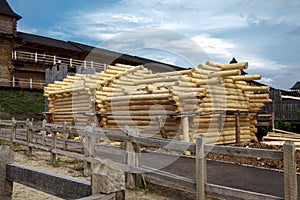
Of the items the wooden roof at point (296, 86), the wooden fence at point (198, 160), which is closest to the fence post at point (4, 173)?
the wooden fence at point (198, 160)

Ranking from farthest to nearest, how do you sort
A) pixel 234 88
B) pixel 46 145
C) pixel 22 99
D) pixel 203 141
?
pixel 22 99 → pixel 234 88 → pixel 46 145 → pixel 203 141

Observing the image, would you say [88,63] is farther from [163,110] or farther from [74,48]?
[163,110]

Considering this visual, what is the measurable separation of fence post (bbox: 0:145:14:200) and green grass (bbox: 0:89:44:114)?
81.6ft

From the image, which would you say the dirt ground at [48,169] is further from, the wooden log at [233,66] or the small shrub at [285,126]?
the small shrub at [285,126]

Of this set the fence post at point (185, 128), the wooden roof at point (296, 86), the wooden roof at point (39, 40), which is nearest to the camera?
the fence post at point (185, 128)

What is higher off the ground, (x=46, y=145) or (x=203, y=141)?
(x=203, y=141)

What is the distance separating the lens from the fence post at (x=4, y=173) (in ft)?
8.34

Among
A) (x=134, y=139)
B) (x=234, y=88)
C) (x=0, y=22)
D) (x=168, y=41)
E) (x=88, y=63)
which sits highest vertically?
(x=0, y=22)

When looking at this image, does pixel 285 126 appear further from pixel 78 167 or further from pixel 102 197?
pixel 102 197

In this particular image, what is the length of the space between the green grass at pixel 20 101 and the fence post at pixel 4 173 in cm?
2487

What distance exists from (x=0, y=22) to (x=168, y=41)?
2775 cm

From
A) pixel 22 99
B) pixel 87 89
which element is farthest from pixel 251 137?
pixel 22 99

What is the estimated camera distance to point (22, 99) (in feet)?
94.0

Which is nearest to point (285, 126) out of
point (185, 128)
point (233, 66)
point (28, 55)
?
point (233, 66)
